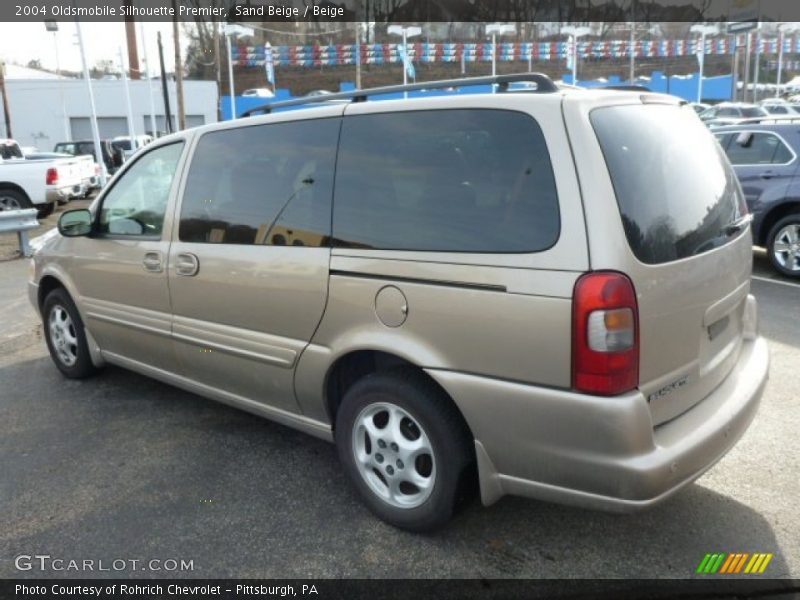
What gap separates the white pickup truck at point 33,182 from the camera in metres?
13.5

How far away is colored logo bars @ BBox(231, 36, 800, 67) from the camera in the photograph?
48.8 metres

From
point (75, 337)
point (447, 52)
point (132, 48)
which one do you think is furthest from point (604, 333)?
point (447, 52)

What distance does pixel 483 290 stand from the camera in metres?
2.44

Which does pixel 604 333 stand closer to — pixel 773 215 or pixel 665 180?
pixel 665 180

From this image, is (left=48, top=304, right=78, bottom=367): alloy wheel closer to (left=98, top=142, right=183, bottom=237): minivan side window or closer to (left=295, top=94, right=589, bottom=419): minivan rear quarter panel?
(left=98, top=142, right=183, bottom=237): minivan side window

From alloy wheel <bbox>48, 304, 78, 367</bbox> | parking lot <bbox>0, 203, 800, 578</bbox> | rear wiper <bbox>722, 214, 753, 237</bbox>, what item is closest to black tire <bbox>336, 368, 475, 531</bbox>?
parking lot <bbox>0, 203, 800, 578</bbox>

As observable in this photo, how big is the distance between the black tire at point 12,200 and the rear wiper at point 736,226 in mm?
14028

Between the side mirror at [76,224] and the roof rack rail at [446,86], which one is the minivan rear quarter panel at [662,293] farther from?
the side mirror at [76,224]

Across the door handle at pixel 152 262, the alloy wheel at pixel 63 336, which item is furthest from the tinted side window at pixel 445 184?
the alloy wheel at pixel 63 336

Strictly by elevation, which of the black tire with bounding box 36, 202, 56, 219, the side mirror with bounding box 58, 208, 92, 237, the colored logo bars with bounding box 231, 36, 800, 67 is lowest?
the black tire with bounding box 36, 202, 56, 219

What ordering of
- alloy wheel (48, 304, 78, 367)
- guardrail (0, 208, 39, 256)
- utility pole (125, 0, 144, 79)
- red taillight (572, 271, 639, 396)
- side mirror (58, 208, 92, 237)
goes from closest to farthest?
red taillight (572, 271, 639, 396) → side mirror (58, 208, 92, 237) → alloy wheel (48, 304, 78, 367) → guardrail (0, 208, 39, 256) → utility pole (125, 0, 144, 79)

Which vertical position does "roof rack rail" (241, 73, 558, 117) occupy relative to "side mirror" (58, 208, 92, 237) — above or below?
above

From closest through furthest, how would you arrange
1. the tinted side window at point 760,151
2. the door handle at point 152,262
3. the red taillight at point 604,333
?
1. the red taillight at point 604,333
2. the door handle at point 152,262
3. the tinted side window at point 760,151

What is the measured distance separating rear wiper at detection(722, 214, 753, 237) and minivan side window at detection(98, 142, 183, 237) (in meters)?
2.89
